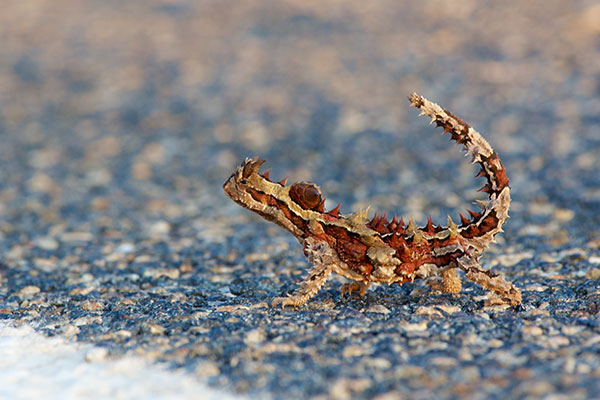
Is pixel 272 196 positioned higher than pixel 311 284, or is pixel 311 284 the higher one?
pixel 272 196

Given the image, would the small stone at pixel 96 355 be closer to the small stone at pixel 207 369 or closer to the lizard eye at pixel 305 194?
the small stone at pixel 207 369

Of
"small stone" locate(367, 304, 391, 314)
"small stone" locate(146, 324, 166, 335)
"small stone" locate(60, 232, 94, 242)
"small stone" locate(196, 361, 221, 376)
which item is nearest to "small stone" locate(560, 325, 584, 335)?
"small stone" locate(367, 304, 391, 314)

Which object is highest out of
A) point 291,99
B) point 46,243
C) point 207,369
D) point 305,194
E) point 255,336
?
point 291,99

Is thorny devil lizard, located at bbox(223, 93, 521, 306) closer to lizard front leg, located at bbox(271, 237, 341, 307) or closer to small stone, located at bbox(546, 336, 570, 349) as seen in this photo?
lizard front leg, located at bbox(271, 237, 341, 307)

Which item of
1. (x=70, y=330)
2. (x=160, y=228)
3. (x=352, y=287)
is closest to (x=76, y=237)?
(x=160, y=228)

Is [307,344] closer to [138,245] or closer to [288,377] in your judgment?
[288,377]

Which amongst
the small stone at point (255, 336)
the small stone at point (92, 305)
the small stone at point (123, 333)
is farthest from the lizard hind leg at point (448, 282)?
the small stone at point (92, 305)

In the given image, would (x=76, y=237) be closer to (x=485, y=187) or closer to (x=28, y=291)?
(x=28, y=291)
